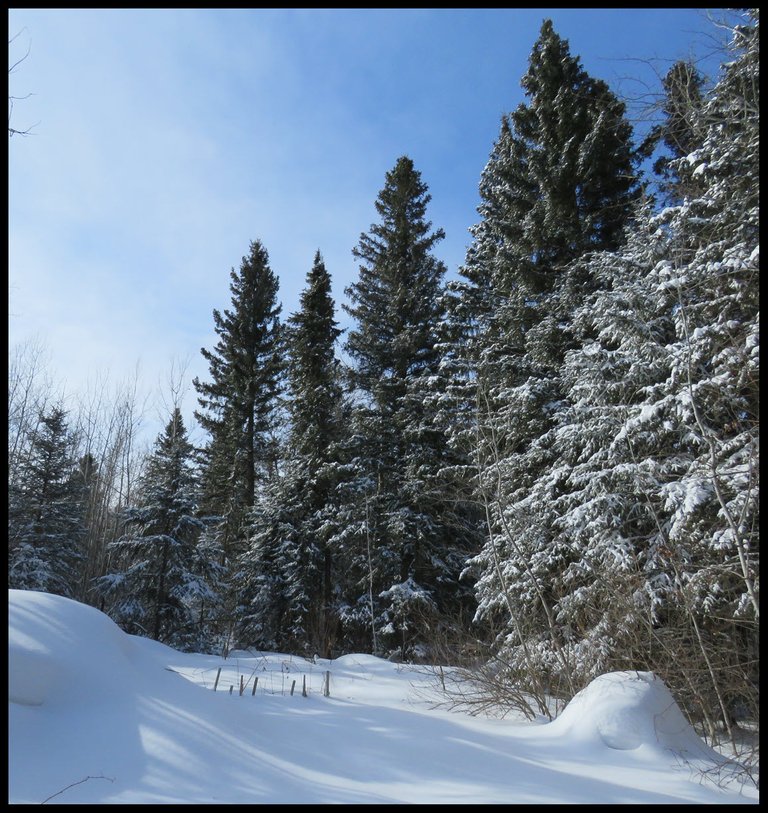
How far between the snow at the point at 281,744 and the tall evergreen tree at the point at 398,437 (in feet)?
26.3

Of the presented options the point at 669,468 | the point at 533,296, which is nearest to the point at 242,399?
the point at 533,296

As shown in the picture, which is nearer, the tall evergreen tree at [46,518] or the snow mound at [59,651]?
the snow mound at [59,651]

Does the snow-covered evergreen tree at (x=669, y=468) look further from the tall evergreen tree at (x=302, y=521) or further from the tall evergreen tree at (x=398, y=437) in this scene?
the tall evergreen tree at (x=302, y=521)

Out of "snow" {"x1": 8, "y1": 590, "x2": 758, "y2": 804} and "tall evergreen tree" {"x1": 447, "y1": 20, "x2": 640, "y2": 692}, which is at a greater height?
"tall evergreen tree" {"x1": 447, "y1": 20, "x2": 640, "y2": 692}

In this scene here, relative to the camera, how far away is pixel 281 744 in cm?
591

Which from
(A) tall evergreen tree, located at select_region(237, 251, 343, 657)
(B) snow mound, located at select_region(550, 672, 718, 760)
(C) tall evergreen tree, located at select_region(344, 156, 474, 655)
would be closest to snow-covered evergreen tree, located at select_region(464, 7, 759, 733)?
(B) snow mound, located at select_region(550, 672, 718, 760)

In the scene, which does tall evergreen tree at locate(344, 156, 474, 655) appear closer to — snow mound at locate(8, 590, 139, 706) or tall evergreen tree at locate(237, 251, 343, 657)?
tall evergreen tree at locate(237, 251, 343, 657)

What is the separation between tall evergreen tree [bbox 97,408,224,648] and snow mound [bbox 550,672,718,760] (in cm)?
1319

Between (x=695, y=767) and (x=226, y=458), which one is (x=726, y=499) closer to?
(x=695, y=767)

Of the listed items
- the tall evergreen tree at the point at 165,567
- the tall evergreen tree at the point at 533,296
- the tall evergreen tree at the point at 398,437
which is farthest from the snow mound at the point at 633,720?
the tall evergreen tree at the point at 165,567

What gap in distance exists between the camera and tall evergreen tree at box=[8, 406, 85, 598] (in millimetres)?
17109

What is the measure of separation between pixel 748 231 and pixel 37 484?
22232 mm

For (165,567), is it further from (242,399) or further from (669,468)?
(669,468)

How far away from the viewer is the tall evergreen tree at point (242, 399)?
72.1 ft
